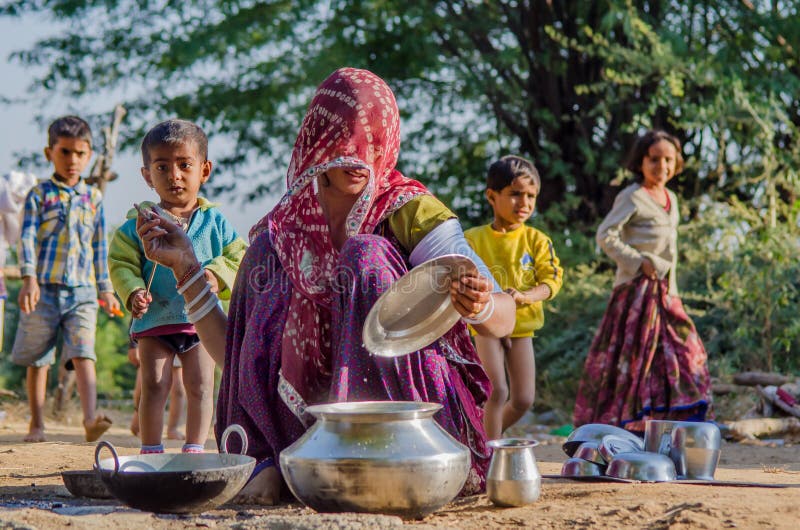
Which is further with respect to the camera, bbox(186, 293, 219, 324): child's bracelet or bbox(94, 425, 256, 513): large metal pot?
bbox(186, 293, 219, 324): child's bracelet

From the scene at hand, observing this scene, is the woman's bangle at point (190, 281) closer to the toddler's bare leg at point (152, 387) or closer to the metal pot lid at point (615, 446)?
the toddler's bare leg at point (152, 387)

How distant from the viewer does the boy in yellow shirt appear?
5.54 m

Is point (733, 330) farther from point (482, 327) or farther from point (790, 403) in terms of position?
point (482, 327)

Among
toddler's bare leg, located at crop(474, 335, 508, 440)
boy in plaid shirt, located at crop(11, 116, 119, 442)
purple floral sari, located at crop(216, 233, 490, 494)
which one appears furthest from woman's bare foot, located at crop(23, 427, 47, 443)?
purple floral sari, located at crop(216, 233, 490, 494)

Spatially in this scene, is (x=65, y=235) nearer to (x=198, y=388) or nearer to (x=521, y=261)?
(x=198, y=388)

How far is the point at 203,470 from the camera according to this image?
2.68 m

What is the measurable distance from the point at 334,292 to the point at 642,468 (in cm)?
123

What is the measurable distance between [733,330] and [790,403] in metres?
1.84

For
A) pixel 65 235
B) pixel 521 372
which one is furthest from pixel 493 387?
pixel 65 235

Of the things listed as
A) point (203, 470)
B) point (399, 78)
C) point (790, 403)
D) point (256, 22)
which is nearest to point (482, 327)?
point (203, 470)

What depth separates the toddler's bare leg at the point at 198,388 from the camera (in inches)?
175

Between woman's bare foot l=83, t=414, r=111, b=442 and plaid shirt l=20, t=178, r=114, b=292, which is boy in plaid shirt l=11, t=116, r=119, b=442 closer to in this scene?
plaid shirt l=20, t=178, r=114, b=292

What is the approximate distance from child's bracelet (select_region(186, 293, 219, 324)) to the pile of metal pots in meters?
1.40

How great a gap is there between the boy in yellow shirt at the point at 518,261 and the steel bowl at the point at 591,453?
1634mm
